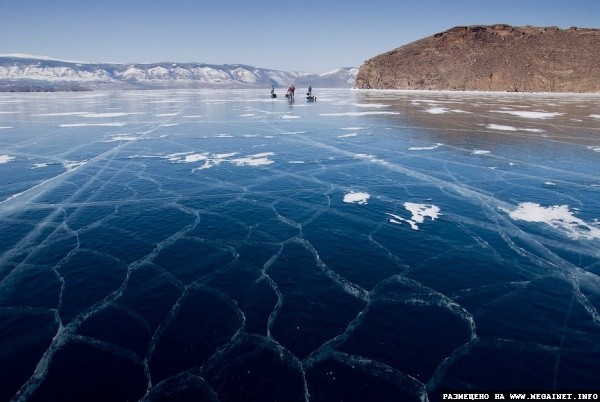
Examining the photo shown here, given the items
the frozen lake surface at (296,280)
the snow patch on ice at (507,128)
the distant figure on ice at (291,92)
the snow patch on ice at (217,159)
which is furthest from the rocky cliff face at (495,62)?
the snow patch on ice at (217,159)

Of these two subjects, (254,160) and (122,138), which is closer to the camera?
(254,160)

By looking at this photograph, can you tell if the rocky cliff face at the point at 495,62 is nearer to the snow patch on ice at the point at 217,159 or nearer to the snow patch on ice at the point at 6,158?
the snow patch on ice at the point at 217,159

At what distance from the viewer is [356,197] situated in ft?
53.4

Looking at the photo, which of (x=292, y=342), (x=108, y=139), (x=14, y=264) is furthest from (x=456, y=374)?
(x=108, y=139)

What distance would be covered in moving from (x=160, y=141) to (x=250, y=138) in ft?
24.0

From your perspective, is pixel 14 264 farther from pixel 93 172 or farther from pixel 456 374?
pixel 456 374

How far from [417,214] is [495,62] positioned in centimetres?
15600

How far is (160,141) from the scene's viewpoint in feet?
96.2

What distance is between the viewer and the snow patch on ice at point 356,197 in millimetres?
15734

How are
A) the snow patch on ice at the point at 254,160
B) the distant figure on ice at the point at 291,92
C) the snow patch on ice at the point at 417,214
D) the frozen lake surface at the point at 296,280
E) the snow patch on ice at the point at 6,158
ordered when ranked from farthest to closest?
the distant figure on ice at the point at 291,92, the snow patch on ice at the point at 6,158, the snow patch on ice at the point at 254,160, the snow patch on ice at the point at 417,214, the frozen lake surface at the point at 296,280

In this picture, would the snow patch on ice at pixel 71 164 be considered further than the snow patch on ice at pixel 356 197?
Yes

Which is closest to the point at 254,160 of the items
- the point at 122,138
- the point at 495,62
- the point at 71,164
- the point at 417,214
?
the point at 71,164

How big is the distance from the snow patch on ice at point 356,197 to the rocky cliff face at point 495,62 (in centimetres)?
14189

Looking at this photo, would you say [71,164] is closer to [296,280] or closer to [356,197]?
[356,197]
